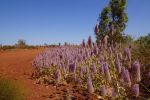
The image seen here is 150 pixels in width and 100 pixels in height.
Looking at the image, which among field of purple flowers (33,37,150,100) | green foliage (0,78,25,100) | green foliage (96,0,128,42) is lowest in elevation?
green foliage (0,78,25,100)

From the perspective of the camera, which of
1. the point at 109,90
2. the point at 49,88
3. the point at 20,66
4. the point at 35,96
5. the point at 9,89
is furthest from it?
the point at 20,66

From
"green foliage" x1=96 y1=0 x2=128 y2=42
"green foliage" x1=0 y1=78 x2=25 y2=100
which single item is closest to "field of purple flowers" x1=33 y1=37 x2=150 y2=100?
"green foliage" x1=0 y1=78 x2=25 y2=100

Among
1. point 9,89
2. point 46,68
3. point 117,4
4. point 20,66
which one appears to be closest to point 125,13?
point 117,4

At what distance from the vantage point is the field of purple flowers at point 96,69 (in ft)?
14.9

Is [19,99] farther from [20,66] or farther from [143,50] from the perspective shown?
[20,66]

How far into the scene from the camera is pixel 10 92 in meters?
5.31

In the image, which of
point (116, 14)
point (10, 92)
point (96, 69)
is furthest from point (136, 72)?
point (116, 14)

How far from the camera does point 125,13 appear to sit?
16.6 m

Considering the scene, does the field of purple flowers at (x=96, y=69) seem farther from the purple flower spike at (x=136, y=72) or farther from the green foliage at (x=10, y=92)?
the green foliage at (x=10, y=92)

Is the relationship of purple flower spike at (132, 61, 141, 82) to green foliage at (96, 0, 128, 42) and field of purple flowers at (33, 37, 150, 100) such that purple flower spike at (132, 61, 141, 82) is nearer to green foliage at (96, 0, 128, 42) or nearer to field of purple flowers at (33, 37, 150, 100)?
field of purple flowers at (33, 37, 150, 100)

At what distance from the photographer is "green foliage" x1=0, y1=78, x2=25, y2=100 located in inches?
205

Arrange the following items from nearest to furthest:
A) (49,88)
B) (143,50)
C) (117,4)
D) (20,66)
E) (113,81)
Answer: (113,81)
(49,88)
(143,50)
(20,66)
(117,4)

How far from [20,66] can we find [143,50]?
3835mm

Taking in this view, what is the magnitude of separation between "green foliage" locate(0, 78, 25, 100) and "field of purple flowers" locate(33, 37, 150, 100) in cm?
91
